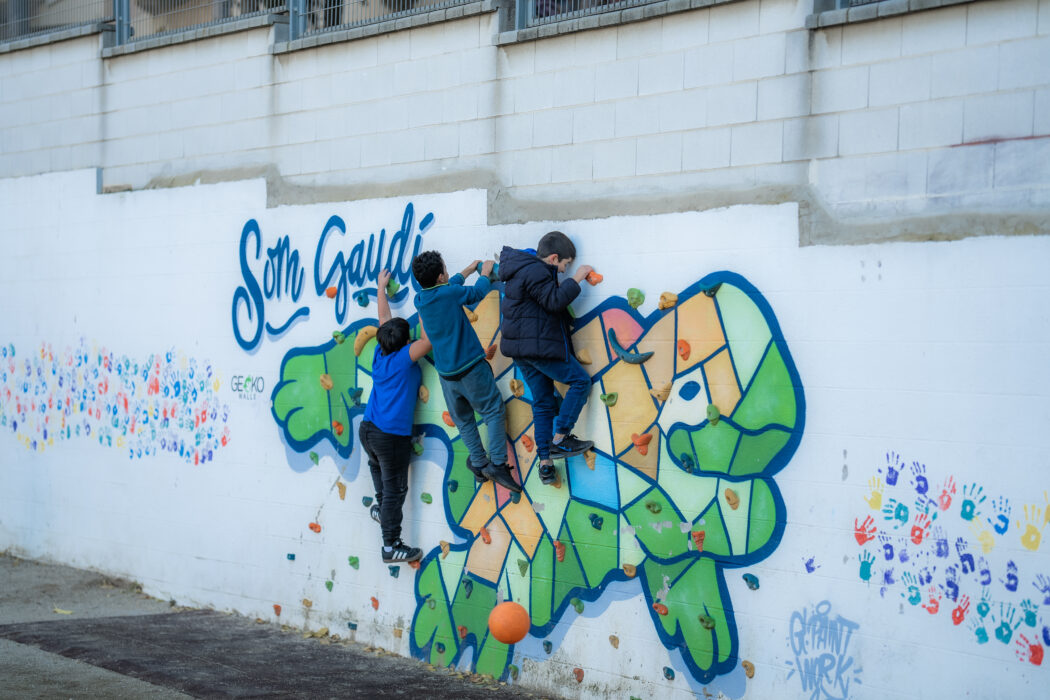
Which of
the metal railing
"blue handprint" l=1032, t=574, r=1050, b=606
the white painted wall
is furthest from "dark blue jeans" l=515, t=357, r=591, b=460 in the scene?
the metal railing

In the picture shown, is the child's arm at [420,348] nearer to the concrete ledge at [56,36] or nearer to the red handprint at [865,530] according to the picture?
the red handprint at [865,530]

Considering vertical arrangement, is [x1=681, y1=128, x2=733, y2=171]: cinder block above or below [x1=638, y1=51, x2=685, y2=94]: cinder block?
below

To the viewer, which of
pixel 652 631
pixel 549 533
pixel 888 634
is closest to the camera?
pixel 888 634

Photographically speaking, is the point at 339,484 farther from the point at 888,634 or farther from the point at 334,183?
the point at 888,634

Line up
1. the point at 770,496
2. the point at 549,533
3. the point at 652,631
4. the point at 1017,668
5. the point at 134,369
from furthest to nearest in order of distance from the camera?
the point at 134,369 → the point at 549,533 → the point at 652,631 → the point at 770,496 → the point at 1017,668

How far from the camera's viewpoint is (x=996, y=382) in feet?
18.2

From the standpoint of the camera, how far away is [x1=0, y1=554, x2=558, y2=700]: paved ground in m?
7.29

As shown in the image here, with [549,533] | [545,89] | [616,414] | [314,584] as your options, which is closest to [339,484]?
[314,584]

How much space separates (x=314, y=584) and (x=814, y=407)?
4.21 metres

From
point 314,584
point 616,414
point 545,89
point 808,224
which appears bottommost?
point 314,584

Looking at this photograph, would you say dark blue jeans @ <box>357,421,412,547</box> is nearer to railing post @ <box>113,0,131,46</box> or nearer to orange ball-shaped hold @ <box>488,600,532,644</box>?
orange ball-shaped hold @ <box>488,600,532,644</box>

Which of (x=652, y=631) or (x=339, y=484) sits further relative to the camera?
(x=339, y=484)

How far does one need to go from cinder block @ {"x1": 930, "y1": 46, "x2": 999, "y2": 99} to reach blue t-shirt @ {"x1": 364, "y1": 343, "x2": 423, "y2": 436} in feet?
12.2

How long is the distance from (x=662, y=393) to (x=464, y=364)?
1.37m
